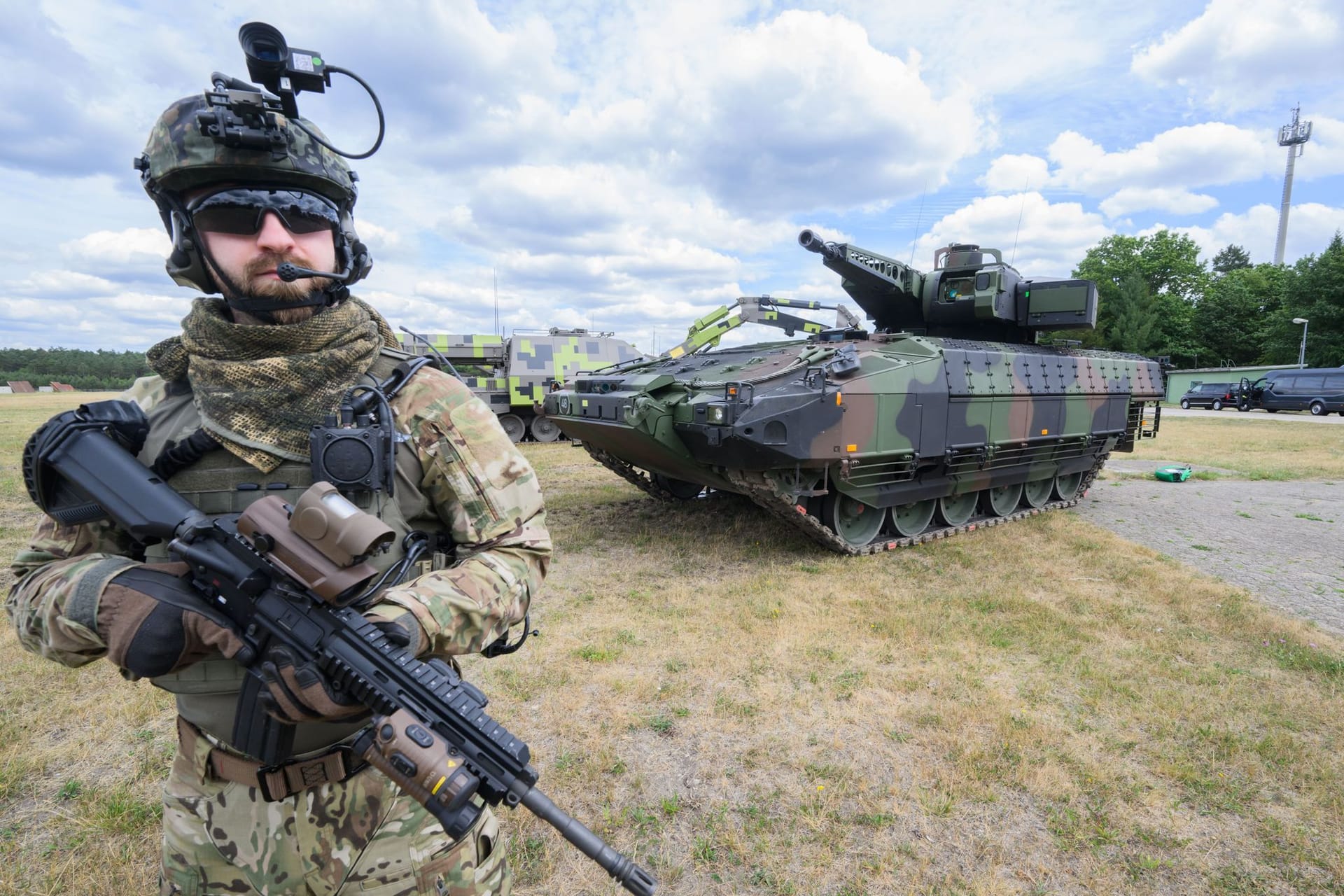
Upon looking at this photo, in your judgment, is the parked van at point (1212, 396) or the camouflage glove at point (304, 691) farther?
the parked van at point (1212, 396)

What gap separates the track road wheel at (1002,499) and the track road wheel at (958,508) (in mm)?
259

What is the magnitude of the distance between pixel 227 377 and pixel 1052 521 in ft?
28.8

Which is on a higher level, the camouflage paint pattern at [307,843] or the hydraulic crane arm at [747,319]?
the hydraulic crane arm at [747,319]

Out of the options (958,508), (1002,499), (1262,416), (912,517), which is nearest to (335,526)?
(912,517)

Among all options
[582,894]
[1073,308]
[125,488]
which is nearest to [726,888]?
[582,894]

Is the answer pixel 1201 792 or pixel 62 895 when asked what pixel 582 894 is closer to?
pixel 62 895

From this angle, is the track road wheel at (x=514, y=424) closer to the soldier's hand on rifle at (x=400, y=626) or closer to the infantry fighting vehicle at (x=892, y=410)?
the infantry fighting vehicle at (x=892, y=410)

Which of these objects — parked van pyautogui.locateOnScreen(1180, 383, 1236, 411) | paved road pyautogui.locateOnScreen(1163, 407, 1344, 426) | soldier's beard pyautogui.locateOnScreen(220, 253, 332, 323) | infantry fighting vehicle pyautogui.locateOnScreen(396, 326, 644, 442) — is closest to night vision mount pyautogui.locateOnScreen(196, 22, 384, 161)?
soldier's beard pyautogui.locateOnScreen(220, 253, 332, 323)

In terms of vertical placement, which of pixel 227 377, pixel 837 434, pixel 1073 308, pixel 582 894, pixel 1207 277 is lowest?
pixel 582 894

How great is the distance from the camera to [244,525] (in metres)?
1.21

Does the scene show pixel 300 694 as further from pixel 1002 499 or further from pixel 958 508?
pixel 1002 499

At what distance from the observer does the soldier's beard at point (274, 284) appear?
4.94 ft

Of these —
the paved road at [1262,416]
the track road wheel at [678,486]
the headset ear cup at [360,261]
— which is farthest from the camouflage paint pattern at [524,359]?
the paved road at [1262,416]

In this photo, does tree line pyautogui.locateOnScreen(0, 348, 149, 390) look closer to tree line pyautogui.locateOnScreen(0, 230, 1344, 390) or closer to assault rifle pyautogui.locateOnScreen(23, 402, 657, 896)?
Result: tree line pyautogui.locateOnScreen(0, 230, 1344, 390)
